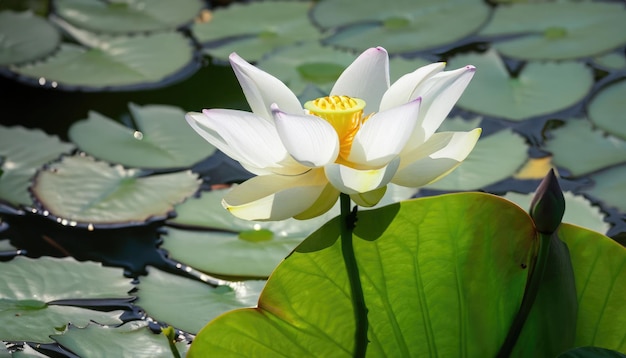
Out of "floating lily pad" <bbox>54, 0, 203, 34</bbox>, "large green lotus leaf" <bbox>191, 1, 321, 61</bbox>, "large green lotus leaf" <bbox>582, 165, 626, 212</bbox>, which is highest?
"floating lily pad" <bbox>54, 0, 203, 34</bbox>

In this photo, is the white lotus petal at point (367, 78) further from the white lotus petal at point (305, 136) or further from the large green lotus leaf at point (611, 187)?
the large green lotus leaf at point (611, 187)

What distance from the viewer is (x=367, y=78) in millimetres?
967

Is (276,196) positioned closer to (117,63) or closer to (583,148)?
(583,148)

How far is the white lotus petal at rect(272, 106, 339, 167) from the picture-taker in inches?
31.7

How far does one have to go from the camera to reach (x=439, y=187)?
5.05 feet

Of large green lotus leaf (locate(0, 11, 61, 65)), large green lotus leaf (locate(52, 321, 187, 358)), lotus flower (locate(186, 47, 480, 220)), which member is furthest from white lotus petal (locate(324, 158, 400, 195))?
large green lotus leaf (locate(0, 11, 61, 65))

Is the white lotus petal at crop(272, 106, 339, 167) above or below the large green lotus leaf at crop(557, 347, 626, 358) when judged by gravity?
above

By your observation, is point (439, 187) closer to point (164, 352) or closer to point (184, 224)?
point (184, 224)

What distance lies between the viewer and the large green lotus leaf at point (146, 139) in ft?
5.51

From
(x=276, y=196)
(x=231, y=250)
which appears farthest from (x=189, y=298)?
(x=276, y=196)

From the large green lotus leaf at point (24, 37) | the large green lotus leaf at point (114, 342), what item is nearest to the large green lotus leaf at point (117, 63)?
the large green lotus leaf at point (24, 37)

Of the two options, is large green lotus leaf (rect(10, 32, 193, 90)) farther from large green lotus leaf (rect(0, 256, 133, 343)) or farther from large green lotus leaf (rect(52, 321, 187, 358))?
A: large green lotus leaf (rect(52, 321, 187, 358))

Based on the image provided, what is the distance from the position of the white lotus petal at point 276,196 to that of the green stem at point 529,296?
25 cm

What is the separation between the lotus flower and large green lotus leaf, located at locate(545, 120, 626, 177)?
80cm
